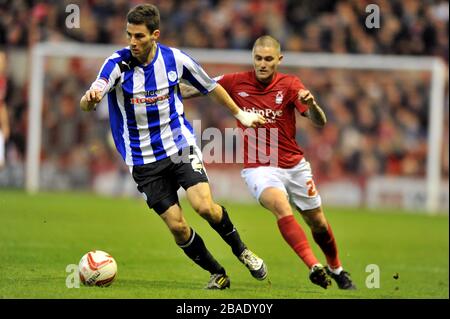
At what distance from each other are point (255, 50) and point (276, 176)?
1224mm

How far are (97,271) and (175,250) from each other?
14.7ft

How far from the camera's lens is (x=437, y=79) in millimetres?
22312

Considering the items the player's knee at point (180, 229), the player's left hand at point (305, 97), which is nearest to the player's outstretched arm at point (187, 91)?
the player's left hand at point (305, 97)

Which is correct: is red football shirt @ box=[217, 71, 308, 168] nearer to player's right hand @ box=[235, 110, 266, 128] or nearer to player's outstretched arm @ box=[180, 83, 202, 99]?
player's outstretched arm @ box=[180, 83, 202, 99]

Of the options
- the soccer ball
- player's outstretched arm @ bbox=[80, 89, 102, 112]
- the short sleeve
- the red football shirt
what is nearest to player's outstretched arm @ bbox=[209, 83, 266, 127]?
the red football shirt

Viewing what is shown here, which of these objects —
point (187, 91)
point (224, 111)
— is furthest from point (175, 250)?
point (224, 111)

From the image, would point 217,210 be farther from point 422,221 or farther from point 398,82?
point 398,82

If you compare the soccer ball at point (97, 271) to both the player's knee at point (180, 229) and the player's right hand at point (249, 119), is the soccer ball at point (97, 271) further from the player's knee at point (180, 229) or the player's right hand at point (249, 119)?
the player's right hand at point (249, 119)

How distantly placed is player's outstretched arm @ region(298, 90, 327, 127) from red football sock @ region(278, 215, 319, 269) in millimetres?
963

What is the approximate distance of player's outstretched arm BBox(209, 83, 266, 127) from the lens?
8.55 metres

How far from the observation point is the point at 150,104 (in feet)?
28.1

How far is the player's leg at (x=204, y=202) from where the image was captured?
849cm

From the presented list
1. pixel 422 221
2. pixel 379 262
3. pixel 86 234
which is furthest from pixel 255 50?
pixel 422 221

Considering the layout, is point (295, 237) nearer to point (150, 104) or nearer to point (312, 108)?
point (312, 108)
